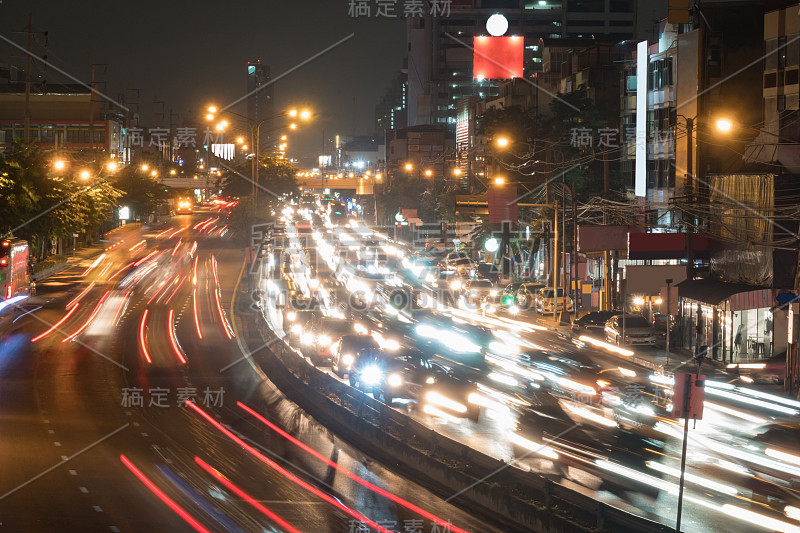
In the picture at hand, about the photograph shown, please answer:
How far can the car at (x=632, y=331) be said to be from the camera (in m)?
39.3

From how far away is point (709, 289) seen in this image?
3669cm

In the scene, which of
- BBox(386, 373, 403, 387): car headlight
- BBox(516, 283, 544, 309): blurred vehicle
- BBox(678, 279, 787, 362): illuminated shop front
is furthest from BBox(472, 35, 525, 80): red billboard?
BBox(386, 373, 403, 387): car headlight

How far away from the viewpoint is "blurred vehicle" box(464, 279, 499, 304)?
53031mm

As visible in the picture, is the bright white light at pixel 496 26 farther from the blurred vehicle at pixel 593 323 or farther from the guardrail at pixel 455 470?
the guardrail at pixel 455 470

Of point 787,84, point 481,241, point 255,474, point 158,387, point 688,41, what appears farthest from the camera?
point 481,241

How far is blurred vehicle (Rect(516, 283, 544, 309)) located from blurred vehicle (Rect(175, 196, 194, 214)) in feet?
348

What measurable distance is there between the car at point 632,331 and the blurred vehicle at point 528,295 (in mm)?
12568

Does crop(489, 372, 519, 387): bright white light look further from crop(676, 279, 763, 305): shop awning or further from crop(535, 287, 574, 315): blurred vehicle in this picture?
crop(535, 287, 574, 315): blurred vehicle

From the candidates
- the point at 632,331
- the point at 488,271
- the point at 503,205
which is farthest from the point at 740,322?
the point at 488,271

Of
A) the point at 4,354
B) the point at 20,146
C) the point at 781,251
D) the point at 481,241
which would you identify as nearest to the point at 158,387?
the point at 4,354

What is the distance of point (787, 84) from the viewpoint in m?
36.8

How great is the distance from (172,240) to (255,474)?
72276 mm

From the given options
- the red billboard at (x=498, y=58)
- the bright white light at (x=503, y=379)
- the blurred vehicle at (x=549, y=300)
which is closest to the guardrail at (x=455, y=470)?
the bright white light at (x=503, y=379)

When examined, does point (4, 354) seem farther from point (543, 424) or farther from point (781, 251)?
point (781, 251)
